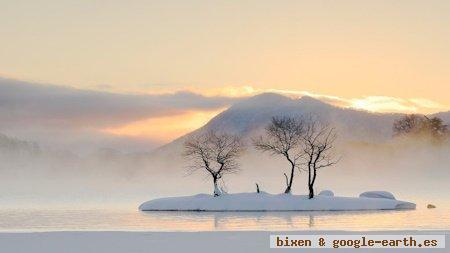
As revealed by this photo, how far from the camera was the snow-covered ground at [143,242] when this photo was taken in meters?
30.2

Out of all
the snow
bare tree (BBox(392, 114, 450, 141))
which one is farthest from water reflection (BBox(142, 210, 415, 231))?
bare tree (BBox(392, 114, 450, 141))

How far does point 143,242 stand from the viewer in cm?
3294

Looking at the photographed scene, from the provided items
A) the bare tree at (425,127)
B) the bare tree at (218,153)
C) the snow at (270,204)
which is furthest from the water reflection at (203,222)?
the bare tree at (425,127)

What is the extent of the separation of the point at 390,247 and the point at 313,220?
18.5m

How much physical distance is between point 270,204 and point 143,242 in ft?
104

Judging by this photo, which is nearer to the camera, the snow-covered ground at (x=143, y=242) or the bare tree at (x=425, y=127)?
the snow-covered ground at (x=143, y=242)

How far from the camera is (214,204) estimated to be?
6481 centimetres

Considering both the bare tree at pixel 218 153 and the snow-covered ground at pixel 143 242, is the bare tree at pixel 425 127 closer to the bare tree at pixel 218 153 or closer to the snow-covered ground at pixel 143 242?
the bare tree at pixel 218 153

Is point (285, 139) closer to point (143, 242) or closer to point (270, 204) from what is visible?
point (270, 204)

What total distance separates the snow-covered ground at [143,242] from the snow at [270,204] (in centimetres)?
2586

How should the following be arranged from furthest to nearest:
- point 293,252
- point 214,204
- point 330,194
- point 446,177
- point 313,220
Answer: point 446,177 → point 330,194 → point 214,204 → point 313,220 → point 293,252

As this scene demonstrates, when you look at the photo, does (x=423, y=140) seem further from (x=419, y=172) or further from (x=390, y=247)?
(x=390, y=247)

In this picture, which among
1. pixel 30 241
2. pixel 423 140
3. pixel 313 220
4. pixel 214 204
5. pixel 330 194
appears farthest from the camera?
pixel 423 140

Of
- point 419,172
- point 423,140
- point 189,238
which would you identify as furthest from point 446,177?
point 189,238
